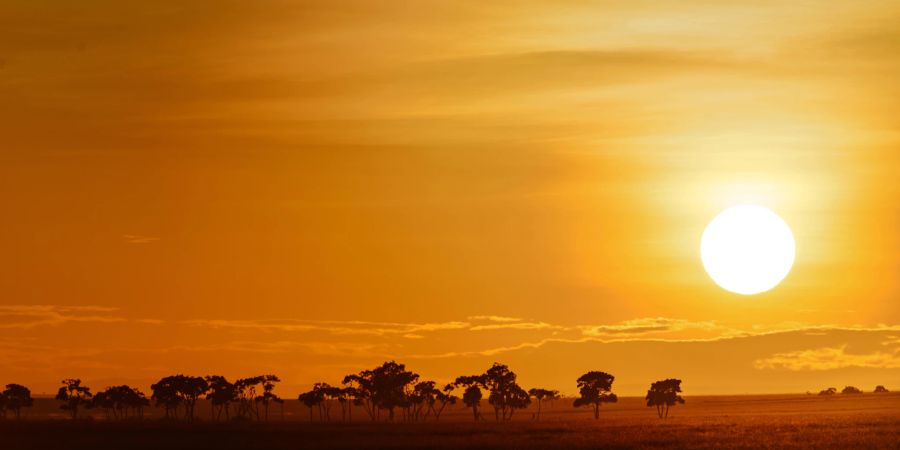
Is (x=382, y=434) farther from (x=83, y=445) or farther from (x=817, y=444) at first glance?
(x=817, y=444)

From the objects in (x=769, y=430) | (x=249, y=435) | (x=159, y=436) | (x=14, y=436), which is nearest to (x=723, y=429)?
(x=769, y=430)

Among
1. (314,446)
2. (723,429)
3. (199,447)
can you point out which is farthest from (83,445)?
→ (723,429)

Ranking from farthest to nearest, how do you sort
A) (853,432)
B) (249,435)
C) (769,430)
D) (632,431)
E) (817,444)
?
1. (249,435)
2. (632,431)
3. (769,430)
4. (853,432)
5. (817,444)

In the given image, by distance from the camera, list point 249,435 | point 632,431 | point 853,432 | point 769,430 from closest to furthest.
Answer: point 853,432 → point 769,430 → point 632,431 → point 249,435

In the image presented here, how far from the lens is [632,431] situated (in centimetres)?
13438

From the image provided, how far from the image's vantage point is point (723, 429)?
428ft

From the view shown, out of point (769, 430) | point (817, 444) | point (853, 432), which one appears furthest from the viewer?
point (769, 430)

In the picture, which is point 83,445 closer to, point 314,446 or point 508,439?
point 314,446

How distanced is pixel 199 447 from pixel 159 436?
93.4 feet

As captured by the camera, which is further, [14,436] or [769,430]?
[14,436]

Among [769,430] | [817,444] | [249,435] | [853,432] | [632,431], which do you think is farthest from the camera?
[249,435]

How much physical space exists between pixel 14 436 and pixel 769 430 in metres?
79.4

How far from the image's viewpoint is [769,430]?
4929 inches

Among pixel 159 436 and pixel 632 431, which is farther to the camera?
pixel 159 436
